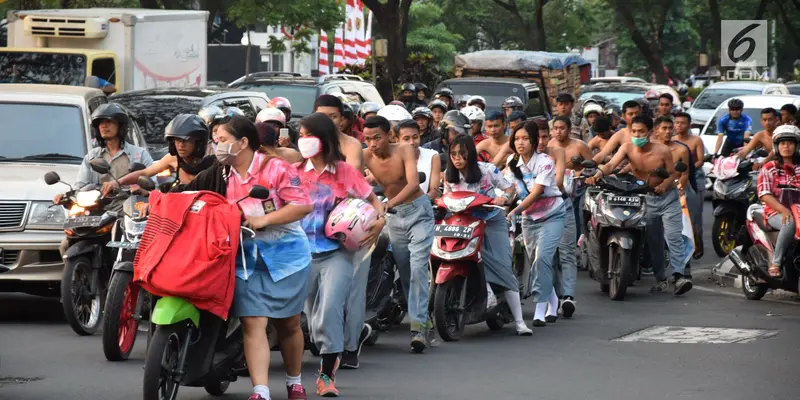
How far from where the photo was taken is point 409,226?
36.2 ft

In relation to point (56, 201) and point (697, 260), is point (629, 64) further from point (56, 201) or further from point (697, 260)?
point (56, 201)

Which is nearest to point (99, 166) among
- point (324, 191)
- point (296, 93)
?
point (324, 191)

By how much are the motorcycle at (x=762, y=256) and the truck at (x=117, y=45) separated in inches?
376

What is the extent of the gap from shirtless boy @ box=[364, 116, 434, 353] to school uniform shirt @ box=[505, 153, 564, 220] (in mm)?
1762

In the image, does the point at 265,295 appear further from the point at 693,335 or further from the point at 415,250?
the point at 693,335

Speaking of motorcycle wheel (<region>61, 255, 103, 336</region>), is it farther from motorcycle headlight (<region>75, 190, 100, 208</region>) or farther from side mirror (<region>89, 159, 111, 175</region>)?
side mirror (<region>89, 159, 111, 175</region>)

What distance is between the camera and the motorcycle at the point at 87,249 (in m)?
11.3

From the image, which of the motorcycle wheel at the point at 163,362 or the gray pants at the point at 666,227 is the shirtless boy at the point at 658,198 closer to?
the gray pants at the point at 666,227

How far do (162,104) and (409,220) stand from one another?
688 centimetres

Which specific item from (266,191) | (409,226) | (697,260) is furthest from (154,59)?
(266,191)

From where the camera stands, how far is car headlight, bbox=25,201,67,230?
1212 centimetres

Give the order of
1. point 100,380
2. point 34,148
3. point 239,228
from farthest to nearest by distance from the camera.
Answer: point 34,148, point 100,380, point 239,228

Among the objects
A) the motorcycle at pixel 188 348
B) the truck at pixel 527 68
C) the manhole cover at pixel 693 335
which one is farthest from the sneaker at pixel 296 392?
the truck at pixel 527 68

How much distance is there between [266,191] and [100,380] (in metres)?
2.30
